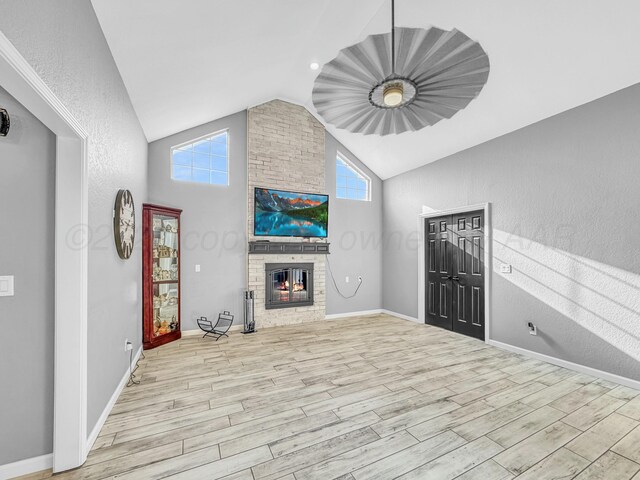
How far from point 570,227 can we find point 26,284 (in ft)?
16.2

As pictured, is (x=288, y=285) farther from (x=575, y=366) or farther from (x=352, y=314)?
(x=575, y=366)

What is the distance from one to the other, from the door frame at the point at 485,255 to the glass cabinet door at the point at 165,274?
419 centimetres

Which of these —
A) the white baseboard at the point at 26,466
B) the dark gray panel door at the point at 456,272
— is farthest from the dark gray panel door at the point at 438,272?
the white baseboard at the point at 26,466

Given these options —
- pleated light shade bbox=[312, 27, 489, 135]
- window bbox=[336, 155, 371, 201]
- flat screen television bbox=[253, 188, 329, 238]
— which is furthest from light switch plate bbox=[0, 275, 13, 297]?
window bbox=[336, 155, 371, 201]

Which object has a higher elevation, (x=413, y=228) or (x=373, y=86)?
(x=373, y=86)

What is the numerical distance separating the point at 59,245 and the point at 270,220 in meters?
3.51

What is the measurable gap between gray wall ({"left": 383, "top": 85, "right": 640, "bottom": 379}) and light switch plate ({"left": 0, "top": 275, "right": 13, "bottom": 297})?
4.98m

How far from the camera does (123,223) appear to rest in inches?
108

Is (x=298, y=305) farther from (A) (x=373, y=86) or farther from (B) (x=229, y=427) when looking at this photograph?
(A) (x=373, y=86)

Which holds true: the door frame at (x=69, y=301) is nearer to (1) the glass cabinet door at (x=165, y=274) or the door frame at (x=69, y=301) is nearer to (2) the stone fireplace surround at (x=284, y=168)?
(1) the glass cabinet door at (x=165, y=274)

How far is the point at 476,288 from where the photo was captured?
4500 millimetres

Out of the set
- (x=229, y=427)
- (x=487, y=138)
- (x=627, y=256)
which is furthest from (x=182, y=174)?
(x=627, y=256)

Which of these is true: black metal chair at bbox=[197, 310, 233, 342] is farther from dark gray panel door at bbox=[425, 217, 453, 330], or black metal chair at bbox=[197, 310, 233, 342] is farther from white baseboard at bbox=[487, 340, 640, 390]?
white baseboard at bbox=[487, 340, 640, 390]

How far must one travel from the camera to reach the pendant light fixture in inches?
59.7
